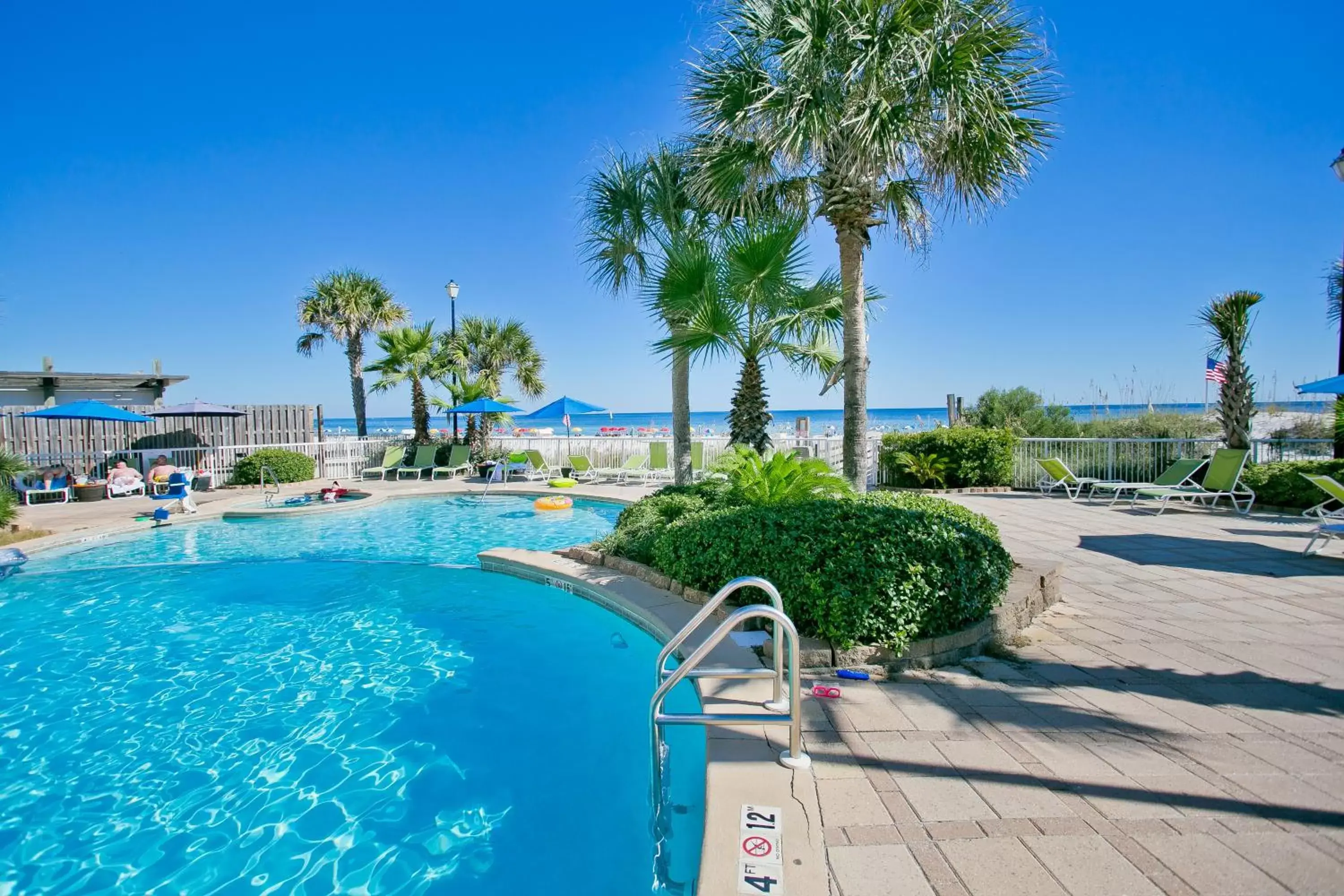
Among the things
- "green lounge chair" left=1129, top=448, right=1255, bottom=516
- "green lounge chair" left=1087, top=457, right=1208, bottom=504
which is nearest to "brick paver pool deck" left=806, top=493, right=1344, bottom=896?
"green lounge chair" left=1129, top=448, right=1255, bottom=516

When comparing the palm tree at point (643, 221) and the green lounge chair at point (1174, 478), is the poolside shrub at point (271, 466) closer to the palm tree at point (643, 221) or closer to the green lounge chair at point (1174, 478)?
the palm tree at point (643, 221)

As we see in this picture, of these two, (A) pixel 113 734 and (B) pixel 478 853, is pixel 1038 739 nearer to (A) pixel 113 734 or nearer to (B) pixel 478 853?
(B) pixel 478 853

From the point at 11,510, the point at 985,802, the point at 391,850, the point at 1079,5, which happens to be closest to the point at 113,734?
the point at 391,850

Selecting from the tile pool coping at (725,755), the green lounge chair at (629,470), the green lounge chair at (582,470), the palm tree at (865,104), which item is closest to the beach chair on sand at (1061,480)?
the palm tree at (865,104)

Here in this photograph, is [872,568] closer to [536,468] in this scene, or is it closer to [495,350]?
[536,468]

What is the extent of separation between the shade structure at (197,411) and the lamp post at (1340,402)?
883 inches

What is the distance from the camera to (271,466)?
15.3 meters

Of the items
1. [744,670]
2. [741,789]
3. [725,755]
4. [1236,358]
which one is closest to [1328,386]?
[1236,358]

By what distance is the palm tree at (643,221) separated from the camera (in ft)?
30.6

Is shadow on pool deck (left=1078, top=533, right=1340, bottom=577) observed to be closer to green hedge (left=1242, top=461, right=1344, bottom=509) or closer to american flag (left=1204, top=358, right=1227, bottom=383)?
green hedge (left=1242, top=461, right=1344, bottom=509)

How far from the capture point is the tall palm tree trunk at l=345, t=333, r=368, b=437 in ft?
70.2

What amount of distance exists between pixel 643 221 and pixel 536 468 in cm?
906

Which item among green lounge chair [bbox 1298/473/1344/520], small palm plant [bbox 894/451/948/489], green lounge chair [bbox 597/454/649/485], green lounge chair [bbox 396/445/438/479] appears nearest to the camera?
green lounge chair [bbox 1298/473/1344/520]

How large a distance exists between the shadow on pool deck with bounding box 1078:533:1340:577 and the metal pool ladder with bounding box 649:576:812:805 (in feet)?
18.1
